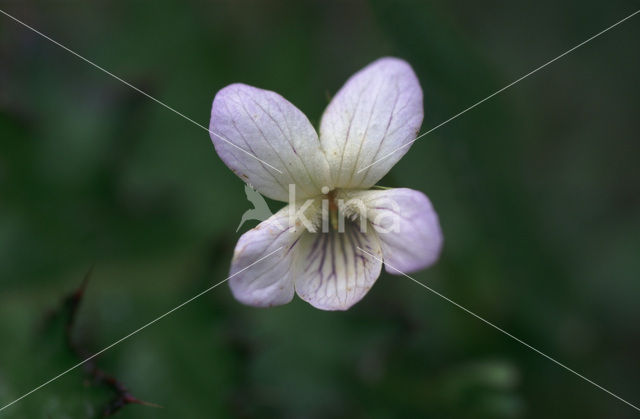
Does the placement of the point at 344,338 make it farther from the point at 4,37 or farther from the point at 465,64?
the point at 4,37

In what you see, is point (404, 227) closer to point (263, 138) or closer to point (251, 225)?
point (263, 138)

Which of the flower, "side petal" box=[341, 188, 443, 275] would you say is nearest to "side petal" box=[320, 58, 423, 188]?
the flower

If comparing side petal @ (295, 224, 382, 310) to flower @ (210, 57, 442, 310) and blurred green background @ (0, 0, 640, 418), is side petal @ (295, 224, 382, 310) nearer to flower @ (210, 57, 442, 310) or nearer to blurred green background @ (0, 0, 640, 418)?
flower @ (210, 57, 442, 310)

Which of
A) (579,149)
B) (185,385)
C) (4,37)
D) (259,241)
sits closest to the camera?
(259,241)

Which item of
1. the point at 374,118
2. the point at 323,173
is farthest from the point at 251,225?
Answer: the point at 374,118

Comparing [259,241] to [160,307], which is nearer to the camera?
[259,241]

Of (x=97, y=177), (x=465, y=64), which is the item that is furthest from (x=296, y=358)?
(x=465, y=64)

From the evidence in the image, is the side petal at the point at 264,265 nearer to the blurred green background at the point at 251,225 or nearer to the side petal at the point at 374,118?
the side petal at the point at 374,118
